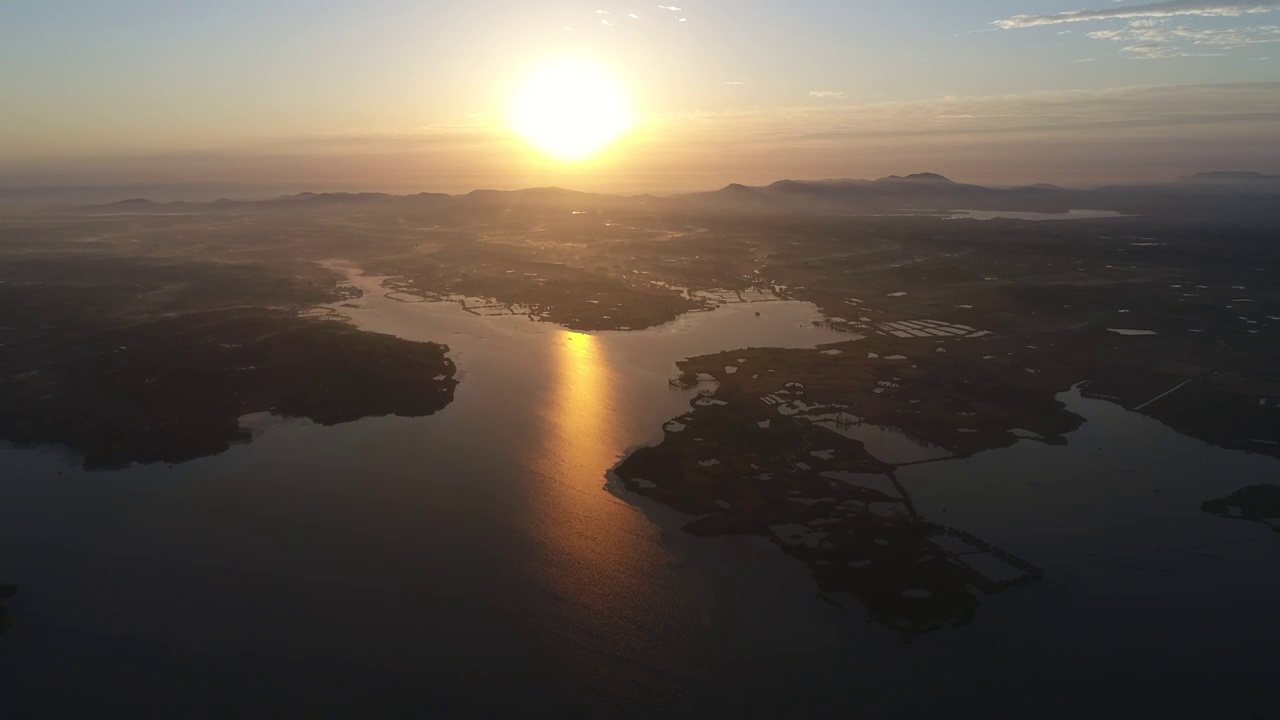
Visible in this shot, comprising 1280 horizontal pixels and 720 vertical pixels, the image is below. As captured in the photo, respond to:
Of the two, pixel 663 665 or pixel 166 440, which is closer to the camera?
pixel 663 665

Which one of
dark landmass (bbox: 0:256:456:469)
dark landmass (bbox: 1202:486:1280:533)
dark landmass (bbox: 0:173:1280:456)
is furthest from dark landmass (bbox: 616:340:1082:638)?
dark landmass (bbox: 0:256:456:469)

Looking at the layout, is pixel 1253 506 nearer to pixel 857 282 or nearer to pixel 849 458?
pixel 849 458

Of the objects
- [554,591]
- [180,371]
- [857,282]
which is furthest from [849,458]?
[857,282]

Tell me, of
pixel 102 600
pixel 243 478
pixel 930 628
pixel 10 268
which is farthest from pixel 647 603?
pixel 10 268

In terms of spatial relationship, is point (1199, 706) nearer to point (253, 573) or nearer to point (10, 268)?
point (253, 573)

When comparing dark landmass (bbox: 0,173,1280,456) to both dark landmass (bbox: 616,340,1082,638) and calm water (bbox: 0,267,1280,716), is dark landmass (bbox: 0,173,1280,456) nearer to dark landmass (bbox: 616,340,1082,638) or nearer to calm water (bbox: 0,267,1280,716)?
dark landmass (bbox: 616,340,1082,638)

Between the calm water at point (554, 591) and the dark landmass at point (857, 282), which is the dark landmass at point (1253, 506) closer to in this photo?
the calm water at point (554, 591)
